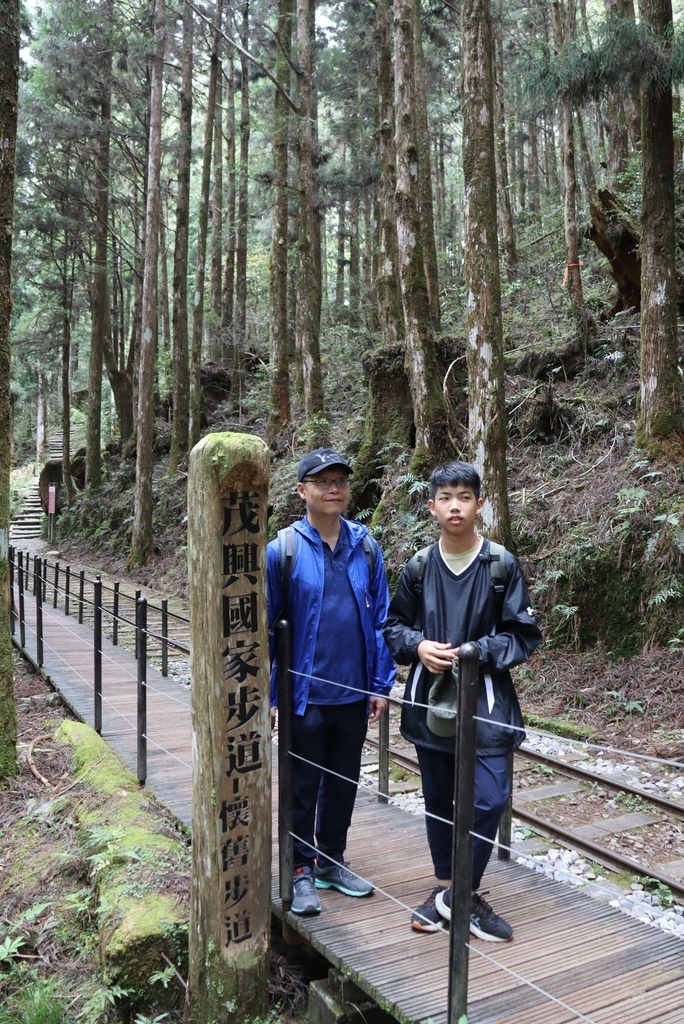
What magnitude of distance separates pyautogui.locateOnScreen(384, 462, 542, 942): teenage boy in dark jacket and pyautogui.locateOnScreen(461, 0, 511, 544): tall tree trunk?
6.35 metres

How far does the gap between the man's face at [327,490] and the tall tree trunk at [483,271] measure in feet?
20.1

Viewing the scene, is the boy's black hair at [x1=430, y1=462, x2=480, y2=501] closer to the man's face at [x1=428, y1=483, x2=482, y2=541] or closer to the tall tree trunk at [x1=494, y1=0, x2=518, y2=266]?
the man's face at [x1=428, y1=483, x2=482, y2=541]

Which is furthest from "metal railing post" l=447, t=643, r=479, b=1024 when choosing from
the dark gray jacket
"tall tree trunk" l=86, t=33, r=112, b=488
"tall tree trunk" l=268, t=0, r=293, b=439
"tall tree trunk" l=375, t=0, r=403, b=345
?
"tall tree trunk" l=86, t=33, r=112, b=488

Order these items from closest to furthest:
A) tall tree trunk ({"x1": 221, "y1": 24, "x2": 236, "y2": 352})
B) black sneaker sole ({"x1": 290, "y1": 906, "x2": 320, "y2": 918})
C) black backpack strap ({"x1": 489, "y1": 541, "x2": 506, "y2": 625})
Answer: black backpack strap ({"x1": 489, "y1": 541, "x2": 506, "y2": 625}), black sneaker sole ({"x1": 290, "y1": 906, "x2": 320, "y2": 918}), tall tree trunk ({"x1": 221, "y1": 24, "x2": 236, "y2": 352})

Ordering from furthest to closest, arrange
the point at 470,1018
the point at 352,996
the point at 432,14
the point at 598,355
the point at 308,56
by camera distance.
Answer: the point at 432,14 → the point at 308,56 → the point at 598,355 → the point at 352,996 → the point at 470,1018

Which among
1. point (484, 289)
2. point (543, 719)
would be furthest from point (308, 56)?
point (543, 719)

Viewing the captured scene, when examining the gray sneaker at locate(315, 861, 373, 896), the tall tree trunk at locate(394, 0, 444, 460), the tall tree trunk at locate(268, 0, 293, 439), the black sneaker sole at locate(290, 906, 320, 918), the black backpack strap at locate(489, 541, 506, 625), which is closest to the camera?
the black backpack strap at locate(489, 541, 506, 625)

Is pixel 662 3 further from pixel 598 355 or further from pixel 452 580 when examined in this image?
pixel 452 580

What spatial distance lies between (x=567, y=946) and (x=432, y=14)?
831 inches

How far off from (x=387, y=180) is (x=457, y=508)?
1495 cm

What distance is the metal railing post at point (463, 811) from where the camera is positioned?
2.56 m

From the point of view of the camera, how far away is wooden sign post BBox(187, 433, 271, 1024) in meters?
3.34

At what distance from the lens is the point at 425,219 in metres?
17.4

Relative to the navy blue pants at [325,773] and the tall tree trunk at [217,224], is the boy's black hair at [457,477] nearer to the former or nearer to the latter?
the navy blue pants at [325,773]
